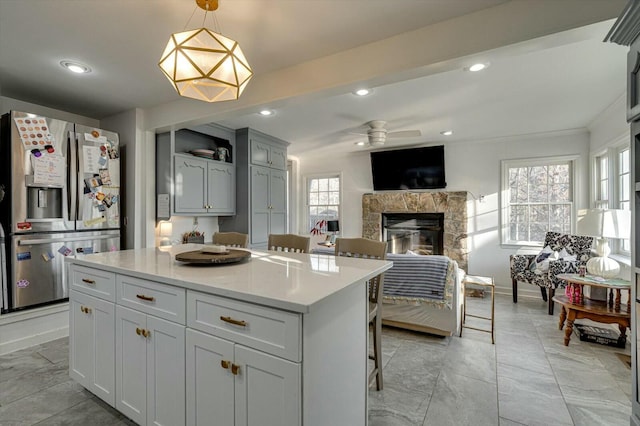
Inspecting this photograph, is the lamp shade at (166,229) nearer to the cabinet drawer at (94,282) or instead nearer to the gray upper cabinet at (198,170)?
the gray upper cabinet at (198,170)

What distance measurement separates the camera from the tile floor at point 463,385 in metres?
1.84

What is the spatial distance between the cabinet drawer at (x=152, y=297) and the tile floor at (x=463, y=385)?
0.78 meters

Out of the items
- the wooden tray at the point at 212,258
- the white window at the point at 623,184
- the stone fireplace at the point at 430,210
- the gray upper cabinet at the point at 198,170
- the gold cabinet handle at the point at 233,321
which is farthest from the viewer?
the stone fireplace at the point at 430,210

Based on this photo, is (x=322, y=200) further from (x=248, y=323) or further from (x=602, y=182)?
(x=248, y=323)

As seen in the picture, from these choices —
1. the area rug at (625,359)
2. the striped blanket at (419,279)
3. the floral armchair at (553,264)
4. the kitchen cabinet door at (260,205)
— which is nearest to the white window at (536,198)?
the floral armchair at (553,264)

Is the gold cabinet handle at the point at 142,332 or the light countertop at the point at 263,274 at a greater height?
the light countertop at the point at 263,274

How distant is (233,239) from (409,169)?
12.1 feet

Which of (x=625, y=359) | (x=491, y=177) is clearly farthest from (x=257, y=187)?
(x=625, y=359)

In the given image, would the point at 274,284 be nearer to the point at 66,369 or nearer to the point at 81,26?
the point at 81,26

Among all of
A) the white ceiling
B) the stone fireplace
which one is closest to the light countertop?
the white ceiling

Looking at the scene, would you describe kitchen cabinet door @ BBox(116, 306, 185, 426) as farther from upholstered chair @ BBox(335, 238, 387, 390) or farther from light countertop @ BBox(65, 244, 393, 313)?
upholstered chair @ BBox(335, 238, 387, 390)

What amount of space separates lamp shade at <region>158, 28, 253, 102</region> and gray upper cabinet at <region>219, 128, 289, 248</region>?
108 inches

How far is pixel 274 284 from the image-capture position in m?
1.28

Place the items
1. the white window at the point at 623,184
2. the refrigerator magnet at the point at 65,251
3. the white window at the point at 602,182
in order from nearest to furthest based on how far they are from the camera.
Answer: the refrigerator magnet at the point at 65,251 < the white window at the point at 623,184 < the white window at the point at 602,182
